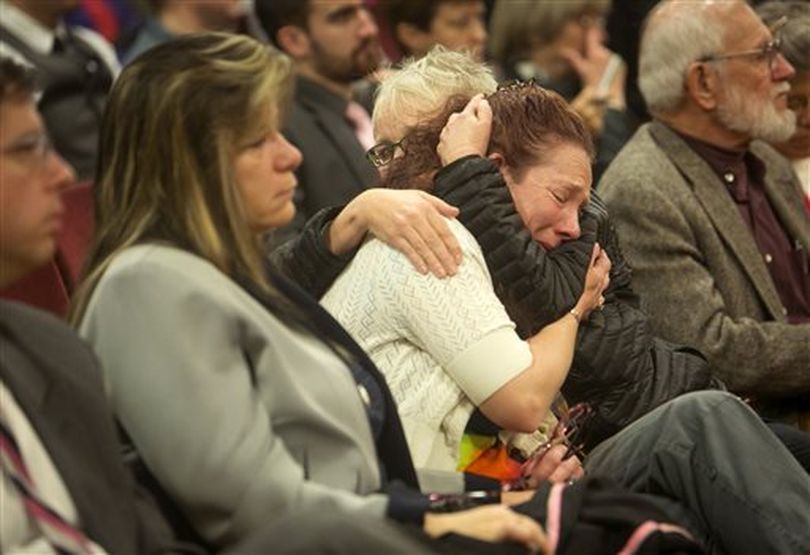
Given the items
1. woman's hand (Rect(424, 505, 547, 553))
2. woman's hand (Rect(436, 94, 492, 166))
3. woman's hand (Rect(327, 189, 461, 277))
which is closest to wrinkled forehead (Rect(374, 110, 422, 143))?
woman's hand (Rect(436, 94, 492, 166))

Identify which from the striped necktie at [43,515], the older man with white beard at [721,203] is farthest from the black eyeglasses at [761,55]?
the striped necktie at [43,515]

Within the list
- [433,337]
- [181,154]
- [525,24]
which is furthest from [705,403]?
[525,24]

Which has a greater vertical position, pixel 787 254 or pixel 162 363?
pixel 162 363

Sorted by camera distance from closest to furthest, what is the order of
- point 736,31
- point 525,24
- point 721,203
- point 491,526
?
point 491,526
point 721,203
point 736,31
point 525,24

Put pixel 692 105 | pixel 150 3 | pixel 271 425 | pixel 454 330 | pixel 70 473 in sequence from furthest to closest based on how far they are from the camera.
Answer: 1. pixel 150 3
2. pixel 692 105
3. pixel 454 330
4. pixel 271 425
5. pixel 70 473

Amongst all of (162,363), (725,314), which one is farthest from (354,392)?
(725,314)

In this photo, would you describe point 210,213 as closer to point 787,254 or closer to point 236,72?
point 236,72

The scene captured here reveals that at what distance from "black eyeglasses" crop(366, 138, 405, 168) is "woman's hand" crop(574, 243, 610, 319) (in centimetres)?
36

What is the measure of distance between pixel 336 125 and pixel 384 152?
6.30 feet

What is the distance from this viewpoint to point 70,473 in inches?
89.0

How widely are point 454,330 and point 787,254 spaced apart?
1.50m

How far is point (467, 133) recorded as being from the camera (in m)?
3.01

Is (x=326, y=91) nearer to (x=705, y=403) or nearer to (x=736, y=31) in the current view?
(x=736, y=31)

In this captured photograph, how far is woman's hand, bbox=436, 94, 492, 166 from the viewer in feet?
9.84
